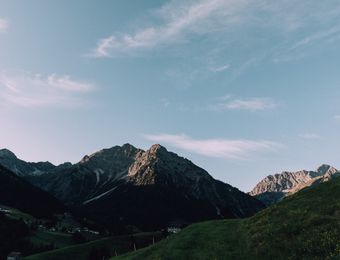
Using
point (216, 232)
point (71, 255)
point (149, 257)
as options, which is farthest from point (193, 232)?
point (71, 255)

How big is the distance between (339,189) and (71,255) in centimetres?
16285

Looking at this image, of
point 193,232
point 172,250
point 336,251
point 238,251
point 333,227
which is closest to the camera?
point 336,251

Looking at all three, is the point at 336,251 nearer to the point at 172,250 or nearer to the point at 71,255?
the point at 172,250

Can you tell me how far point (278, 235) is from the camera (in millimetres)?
48844

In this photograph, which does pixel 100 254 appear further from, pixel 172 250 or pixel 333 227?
pixel 333 227

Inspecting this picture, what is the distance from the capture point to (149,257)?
55906mm

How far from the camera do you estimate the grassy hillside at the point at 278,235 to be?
1688 inches

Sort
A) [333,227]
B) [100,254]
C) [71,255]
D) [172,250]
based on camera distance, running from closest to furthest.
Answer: [333,227], [172,250], [100,254], [71,255]

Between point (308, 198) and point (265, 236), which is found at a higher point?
point (308, 198)

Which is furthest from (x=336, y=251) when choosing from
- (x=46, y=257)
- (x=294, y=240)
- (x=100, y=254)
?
(x=46, y=257)

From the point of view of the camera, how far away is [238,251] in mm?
48969

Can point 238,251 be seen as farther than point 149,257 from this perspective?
No

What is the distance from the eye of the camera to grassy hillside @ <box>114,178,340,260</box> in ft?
141

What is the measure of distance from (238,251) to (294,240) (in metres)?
6.58
